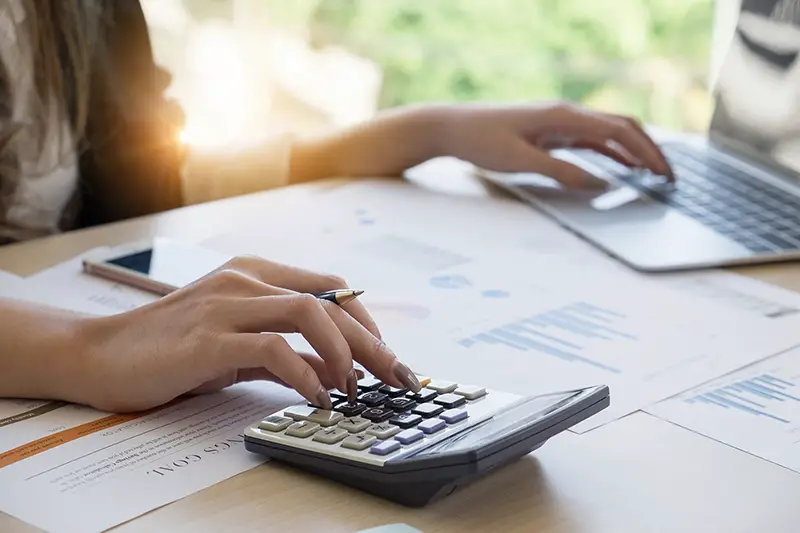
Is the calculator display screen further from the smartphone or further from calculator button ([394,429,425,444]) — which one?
the smartphone

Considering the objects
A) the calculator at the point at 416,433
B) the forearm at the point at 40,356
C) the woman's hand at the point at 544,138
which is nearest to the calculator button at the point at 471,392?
the calculator at the point at 416,433

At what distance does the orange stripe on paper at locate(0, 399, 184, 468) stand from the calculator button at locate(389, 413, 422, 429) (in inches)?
6.2

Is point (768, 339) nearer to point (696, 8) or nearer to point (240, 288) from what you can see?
point (240, 288)

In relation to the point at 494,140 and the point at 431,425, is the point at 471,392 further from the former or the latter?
the point at 494,140

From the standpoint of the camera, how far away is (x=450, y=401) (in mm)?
594

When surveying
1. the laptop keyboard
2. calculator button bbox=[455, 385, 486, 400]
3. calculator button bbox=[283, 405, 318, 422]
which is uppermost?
the laptop keyboard

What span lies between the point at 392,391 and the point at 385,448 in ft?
0.24

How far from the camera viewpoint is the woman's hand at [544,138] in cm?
110

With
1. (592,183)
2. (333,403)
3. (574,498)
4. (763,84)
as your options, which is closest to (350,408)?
(333,403)

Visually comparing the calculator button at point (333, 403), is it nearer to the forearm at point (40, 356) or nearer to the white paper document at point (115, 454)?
the white paper document at point (115, 454)

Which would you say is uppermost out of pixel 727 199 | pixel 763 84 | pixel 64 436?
pixel 763 84

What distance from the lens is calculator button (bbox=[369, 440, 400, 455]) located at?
1.77ft

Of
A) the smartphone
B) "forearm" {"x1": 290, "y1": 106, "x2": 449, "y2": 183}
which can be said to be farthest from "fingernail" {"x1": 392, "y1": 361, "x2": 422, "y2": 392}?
"forearm" {"x1": 290, "y1": 106, "x2": 449, "y2": 183}

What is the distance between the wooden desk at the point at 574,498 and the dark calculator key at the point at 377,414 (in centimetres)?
4
